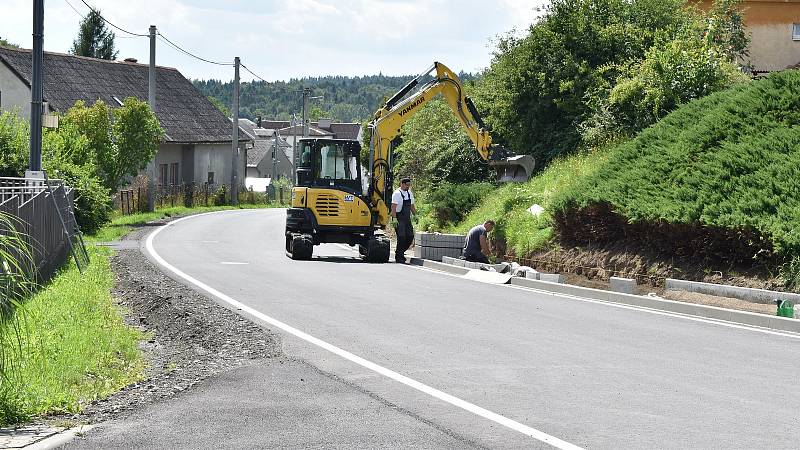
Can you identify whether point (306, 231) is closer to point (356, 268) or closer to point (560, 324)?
point (356, 268)

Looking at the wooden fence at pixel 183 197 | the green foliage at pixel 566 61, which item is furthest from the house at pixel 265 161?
the green foliage at pixel 566 61

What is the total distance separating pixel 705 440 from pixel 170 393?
14.9 ft

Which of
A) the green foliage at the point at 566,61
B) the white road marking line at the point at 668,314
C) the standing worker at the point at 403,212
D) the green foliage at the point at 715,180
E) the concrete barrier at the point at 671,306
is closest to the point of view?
the white road marking line at the point at 668,314

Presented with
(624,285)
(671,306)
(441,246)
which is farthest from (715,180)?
(441,246)

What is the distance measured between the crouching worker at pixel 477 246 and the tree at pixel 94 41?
8845cm

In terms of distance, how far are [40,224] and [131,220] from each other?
1083 inches

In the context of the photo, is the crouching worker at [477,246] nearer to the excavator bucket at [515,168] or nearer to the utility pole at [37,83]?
the excavator bucket at [515,168]

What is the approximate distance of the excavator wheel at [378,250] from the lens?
91.1ft

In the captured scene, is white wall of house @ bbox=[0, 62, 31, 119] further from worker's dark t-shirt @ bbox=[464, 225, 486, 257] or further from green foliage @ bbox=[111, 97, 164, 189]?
worker's dark t-shirt @ bbox=[464, 225, 486, 257]

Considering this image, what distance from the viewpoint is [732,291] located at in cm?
1773

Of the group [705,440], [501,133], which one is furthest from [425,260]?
[705,440]

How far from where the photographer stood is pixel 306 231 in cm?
2836

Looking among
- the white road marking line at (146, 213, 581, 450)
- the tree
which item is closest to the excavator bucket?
the white road marking line at (146, 213, 581, 450)

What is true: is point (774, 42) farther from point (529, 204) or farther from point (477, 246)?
point (477, 246)
